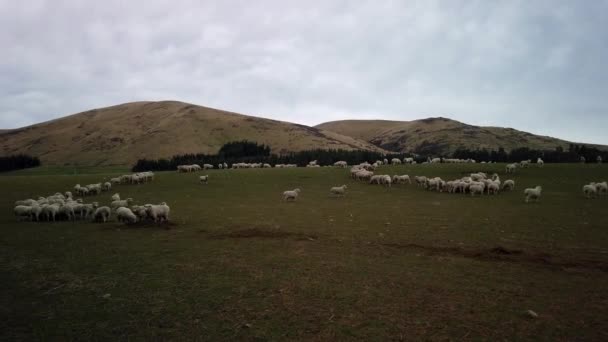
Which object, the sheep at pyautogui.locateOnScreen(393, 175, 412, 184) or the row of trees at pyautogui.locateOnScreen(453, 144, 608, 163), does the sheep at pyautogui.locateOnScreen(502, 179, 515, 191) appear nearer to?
the sheep at pyautogui.locateOnScreen(393, 175, 412, 184)

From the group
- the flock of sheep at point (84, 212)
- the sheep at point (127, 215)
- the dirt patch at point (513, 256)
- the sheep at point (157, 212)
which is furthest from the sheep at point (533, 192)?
the sheep at point (127, 215)

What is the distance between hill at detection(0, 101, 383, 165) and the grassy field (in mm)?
97901

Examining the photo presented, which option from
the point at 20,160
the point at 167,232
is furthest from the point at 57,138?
the point at 167,232

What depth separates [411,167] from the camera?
169 feet

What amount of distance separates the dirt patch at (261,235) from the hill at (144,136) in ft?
321

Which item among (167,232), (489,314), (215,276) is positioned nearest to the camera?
(489,314)

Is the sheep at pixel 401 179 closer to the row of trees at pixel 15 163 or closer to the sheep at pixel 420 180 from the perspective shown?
the sheep at pixel 420 180

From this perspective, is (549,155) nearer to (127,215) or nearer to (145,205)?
(145,205)

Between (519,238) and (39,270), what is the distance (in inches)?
724

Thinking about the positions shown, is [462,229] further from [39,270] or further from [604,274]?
[39,270]

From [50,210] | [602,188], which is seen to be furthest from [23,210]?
[602,188]

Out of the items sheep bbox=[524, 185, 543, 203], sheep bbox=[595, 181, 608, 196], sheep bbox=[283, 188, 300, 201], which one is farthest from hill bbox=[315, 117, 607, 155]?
sheep bbox=[283, 188, 300, 201]

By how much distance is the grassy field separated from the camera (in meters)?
7.89

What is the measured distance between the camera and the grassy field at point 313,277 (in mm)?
7891
